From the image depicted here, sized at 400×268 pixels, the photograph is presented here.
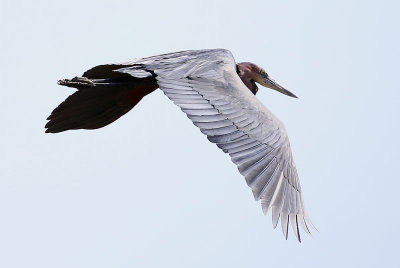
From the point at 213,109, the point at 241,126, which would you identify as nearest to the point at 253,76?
the point at 213,109

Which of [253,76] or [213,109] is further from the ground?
[253,76]

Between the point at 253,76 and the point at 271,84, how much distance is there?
1.70ft

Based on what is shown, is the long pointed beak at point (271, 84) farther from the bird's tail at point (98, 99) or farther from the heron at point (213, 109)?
the bird's tail at point (98, 99)

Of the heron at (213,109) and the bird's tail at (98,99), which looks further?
the bird's tail at (98,99)

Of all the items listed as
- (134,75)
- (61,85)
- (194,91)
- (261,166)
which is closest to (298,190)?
(261,166)

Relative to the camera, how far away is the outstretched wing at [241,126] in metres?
11.1

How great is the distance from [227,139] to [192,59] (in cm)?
198

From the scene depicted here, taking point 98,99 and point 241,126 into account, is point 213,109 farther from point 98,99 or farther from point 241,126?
point 98,99

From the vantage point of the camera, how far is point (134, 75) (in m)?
12.5

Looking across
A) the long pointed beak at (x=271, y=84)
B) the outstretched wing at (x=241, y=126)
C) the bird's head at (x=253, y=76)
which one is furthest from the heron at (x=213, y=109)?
the long pointed beak at (x=271, y=84)

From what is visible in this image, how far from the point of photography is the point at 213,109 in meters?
11.7

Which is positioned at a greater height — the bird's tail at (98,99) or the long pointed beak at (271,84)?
the long pointed beak at (271,84)

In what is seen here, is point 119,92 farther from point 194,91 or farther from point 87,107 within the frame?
point 194,91

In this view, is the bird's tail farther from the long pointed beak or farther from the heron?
the long pointed beak
